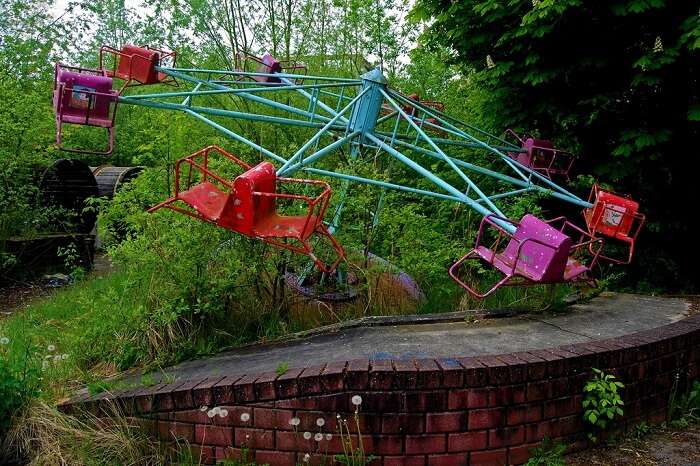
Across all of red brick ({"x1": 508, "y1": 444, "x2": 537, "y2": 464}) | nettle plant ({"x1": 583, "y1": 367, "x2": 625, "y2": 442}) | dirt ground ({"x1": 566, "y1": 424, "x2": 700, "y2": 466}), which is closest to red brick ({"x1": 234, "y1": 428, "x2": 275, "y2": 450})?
red brick ({"x1": 508, "y1": 444, "x2": 537, "y2": 464})

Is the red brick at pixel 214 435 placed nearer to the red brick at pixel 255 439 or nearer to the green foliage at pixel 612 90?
the red brick at pixel 255 439

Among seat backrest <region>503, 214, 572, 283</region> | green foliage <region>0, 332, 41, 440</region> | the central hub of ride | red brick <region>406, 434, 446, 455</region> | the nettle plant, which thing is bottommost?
green foliage <region>0, 332, 41, 440</region>

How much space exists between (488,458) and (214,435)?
57.6 inches

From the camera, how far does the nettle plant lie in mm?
3416

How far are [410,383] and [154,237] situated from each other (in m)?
2.41

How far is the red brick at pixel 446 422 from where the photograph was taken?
3148 mm

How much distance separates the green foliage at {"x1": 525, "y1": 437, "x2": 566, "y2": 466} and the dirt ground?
0.28ft

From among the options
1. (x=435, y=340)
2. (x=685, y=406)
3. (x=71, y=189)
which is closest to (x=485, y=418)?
(x=435, y=340)

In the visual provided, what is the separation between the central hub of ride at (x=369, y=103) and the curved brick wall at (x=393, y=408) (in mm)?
2494

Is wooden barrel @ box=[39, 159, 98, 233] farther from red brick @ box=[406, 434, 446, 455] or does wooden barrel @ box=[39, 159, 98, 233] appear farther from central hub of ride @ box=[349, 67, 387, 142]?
red brick @ box=[406, 434, 446, 455]

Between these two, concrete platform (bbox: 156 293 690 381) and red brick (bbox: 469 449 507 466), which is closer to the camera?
red brick (bbox: 469 449 507 466)

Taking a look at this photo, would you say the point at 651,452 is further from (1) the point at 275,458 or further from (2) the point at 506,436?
(1) the point at 275,458

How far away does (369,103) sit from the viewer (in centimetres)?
514

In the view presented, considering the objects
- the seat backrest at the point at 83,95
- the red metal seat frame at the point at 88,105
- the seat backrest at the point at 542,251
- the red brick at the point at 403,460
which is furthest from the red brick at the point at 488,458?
the seat backrest at the point at 83,95
